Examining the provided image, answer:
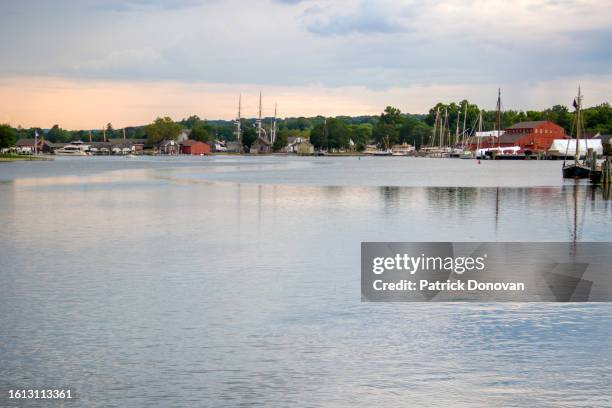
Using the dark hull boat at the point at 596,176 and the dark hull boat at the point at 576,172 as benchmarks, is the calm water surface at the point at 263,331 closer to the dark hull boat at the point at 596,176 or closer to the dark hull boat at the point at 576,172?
the dark hull boat at the point at 596,176

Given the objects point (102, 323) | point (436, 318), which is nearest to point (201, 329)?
point (102, 323)

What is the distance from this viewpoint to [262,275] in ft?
75.4

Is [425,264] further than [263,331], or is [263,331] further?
[425,264]
